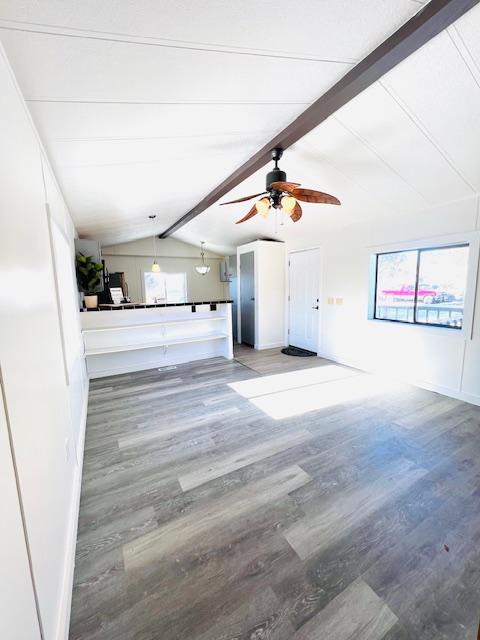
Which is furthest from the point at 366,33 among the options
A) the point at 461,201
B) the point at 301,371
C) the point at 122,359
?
the point at 122,359

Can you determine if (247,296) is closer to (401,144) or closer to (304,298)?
(304,298)

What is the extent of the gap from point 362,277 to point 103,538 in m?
4.17

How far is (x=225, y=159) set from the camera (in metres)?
2.71

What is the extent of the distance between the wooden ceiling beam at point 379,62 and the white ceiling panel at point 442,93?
12cm

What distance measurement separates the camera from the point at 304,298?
5.25 metres

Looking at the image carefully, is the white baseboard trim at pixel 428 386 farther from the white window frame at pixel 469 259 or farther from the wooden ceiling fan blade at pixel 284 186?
the wooden ceiling fan blade at pixel 284 186

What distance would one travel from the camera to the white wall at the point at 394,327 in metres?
3.01

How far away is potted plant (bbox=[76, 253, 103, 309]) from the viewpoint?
3600 millimetres

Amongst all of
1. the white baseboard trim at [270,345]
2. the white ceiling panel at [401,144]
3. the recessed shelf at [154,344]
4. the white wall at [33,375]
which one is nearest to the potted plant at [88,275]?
the recessed shelf at [154,344]

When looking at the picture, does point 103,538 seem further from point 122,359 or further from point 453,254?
point 453,254

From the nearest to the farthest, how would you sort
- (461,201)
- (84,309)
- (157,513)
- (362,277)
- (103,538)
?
(103,538) → (157,513) → (461,201) → (84,309) → (362,277)

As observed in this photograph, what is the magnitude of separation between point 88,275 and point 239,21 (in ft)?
11.0

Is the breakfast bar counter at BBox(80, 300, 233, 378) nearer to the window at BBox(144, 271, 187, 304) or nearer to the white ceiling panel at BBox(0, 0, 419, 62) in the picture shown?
the window at BBox(144, 271, 187, 304)

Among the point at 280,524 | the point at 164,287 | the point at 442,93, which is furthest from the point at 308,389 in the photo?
the point at 164,287
